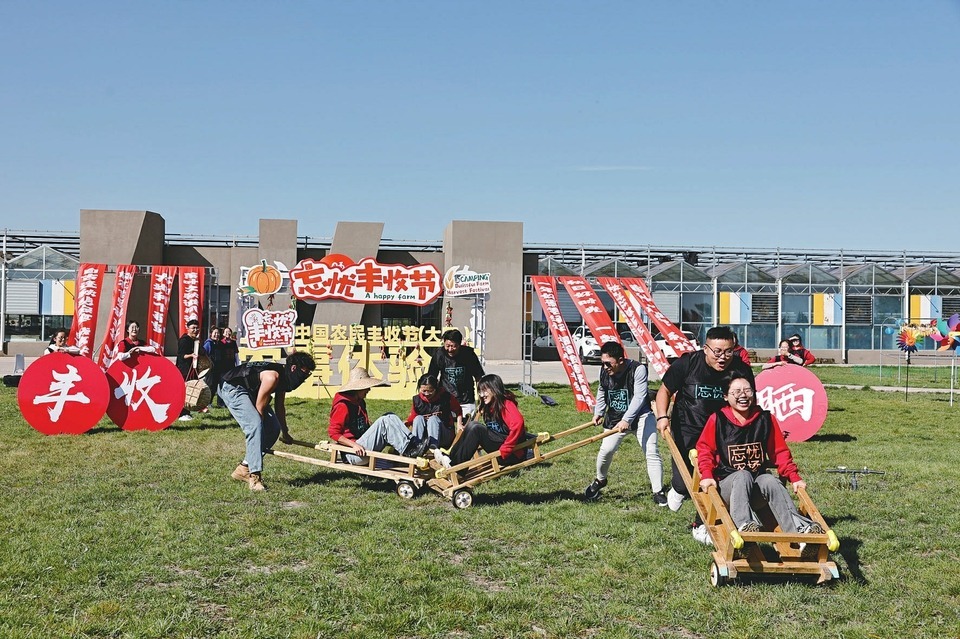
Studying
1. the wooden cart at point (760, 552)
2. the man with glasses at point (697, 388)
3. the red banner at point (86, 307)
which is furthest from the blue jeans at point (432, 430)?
the red banner at point (86, 307)

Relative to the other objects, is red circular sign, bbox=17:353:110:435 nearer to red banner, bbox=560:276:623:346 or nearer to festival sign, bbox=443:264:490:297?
red banner, bbox=560:276:623:346

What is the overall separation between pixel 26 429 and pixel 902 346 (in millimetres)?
18281

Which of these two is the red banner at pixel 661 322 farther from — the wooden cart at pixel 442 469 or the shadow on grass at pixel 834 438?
the wooden cart at pixel 442 469

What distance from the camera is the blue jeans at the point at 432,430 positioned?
832 cm

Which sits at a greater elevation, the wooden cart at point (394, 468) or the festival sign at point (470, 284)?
the festival sign at point (470, 284)

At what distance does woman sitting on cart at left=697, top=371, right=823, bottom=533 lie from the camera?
544 centimetres

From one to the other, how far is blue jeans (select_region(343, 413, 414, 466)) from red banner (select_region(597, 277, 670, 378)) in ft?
27.8

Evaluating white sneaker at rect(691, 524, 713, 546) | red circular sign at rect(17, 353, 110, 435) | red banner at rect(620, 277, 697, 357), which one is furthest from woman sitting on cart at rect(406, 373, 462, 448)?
red banner at rect(620, 277, 697, 357)

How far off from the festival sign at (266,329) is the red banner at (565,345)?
522 cm

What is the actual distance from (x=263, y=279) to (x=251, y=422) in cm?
1489

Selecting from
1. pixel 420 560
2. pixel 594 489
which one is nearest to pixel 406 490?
pixel 594 489

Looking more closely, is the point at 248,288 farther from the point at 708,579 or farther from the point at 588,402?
the point at 708,579

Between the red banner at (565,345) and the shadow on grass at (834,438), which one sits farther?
the red banner at (565,345)

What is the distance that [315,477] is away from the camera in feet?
28.7
